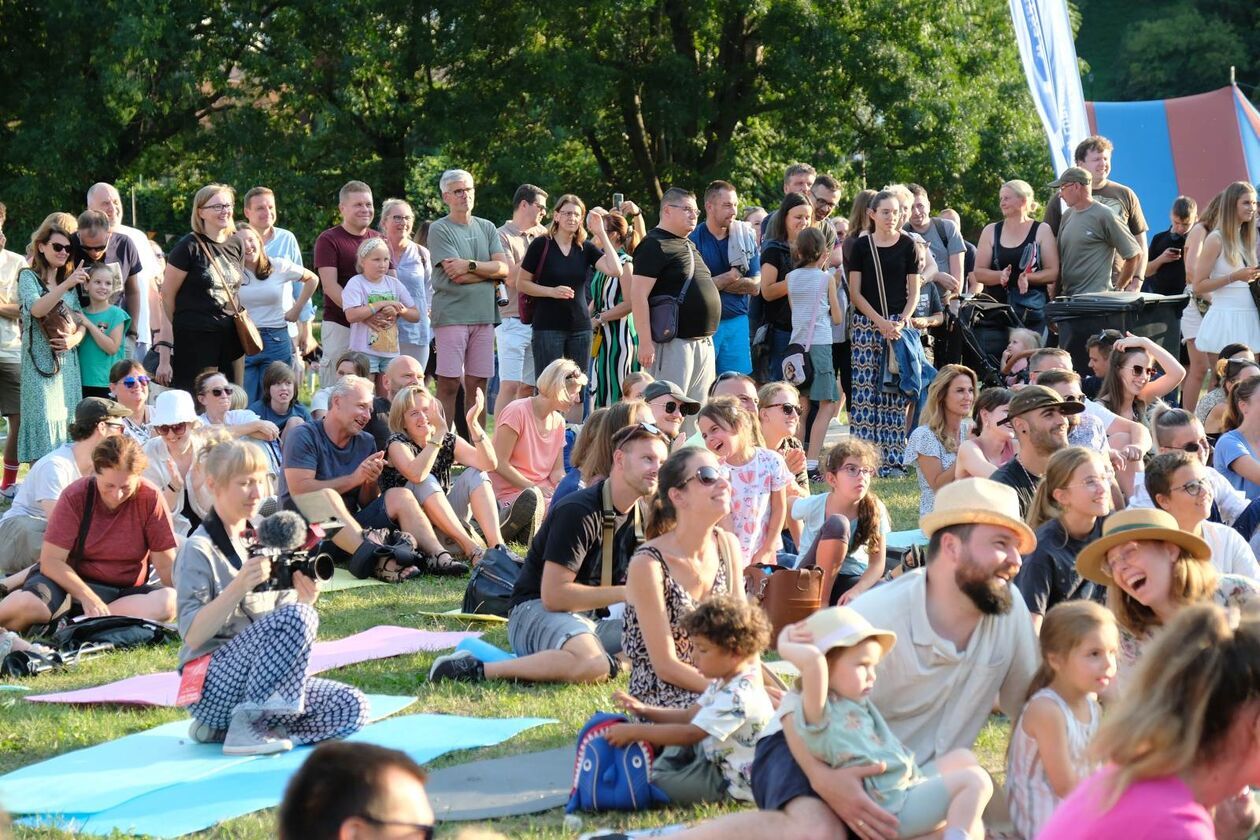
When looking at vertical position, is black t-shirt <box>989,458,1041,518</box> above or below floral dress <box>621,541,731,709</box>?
above

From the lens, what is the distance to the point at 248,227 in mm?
11086

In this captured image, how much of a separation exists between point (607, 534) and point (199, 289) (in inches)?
203

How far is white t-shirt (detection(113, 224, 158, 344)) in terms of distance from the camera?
37.4 ft

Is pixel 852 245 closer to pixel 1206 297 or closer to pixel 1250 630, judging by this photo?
pixel 1206 297

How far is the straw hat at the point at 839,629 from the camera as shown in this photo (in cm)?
389

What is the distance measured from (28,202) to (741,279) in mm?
13657

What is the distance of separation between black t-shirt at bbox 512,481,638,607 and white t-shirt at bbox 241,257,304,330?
5.35m

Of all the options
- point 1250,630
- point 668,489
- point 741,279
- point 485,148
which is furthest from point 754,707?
point 485,148

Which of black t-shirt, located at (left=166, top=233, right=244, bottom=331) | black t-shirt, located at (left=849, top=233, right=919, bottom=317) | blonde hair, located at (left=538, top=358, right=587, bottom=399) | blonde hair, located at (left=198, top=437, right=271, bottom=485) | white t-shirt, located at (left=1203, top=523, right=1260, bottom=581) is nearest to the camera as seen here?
blonde hair, located at (left=198, top=437, right=271, bottom=485)

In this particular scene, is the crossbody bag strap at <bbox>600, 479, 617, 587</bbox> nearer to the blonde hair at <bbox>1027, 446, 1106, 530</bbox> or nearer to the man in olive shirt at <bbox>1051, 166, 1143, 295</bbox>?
the blonde hair at <bbox>1027, 446, 1106, 530</bbox>

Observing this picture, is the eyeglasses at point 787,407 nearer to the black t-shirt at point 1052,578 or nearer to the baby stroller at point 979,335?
the black t-shirt at point 1052,578

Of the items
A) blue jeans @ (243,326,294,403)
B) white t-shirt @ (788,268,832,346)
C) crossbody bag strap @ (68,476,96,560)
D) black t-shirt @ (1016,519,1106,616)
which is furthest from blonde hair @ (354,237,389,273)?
black t-shirt @ (1016,519,1106,616)

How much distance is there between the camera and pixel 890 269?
36.8ft

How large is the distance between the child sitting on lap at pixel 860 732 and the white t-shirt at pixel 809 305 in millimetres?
7277
